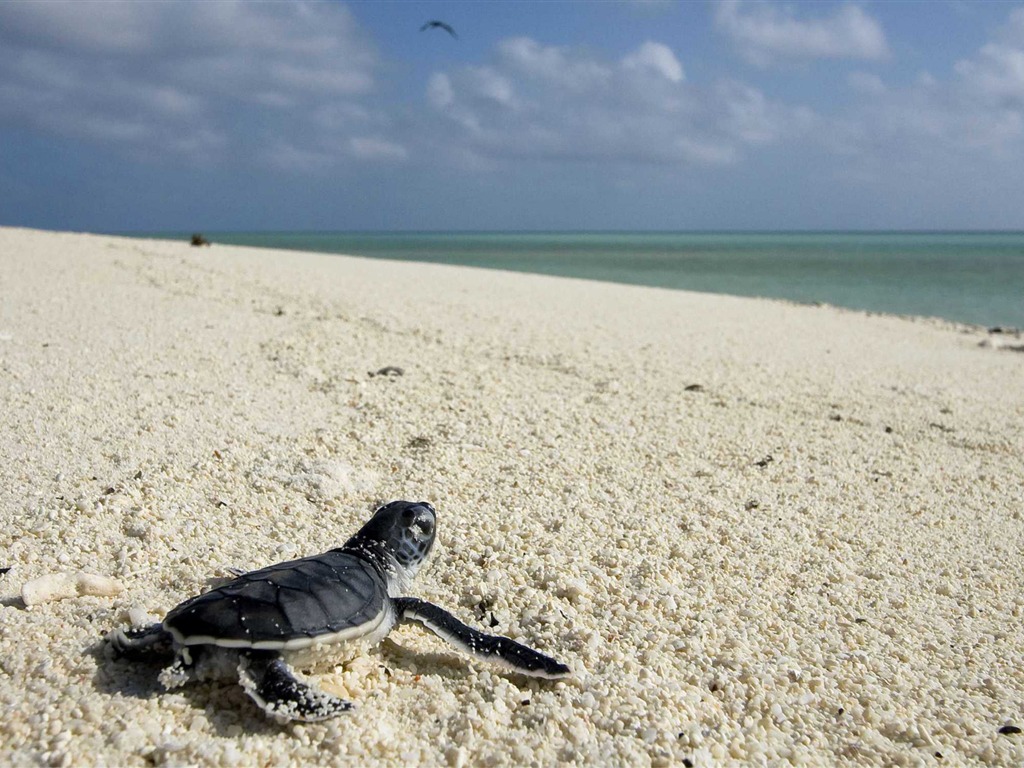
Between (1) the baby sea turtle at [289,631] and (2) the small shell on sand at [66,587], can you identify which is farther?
(2) the small shell on sand at [66,587]

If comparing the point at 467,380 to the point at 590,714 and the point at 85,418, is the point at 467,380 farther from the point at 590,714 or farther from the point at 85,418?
the point at 590,714

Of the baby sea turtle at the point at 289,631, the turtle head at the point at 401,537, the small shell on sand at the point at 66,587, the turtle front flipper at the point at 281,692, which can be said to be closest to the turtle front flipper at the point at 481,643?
the baby sea turtle at the point at 289,631

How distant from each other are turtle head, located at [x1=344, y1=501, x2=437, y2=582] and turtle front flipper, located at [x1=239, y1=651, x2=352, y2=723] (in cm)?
56

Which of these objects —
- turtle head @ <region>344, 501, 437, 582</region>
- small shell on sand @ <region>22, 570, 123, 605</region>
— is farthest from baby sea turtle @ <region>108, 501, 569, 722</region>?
small shell on sand @ <region>22, 570, 123, 605</region>

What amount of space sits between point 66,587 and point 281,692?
0.94 meters

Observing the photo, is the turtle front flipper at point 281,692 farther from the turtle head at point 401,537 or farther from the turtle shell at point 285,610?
the turtle head at point 401,537

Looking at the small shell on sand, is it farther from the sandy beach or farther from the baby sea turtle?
the baby sea turtle

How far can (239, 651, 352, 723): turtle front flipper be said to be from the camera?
195cm

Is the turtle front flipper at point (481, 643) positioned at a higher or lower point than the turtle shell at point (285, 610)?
lower

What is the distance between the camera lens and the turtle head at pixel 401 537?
2582 mm

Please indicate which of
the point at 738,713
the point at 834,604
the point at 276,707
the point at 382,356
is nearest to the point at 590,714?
the point at 738,713

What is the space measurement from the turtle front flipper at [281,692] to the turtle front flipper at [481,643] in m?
0.37

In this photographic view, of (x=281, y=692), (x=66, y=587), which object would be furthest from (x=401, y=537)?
(x=66, y=587)

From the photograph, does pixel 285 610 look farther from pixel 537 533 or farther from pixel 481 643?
pixel 537 533
